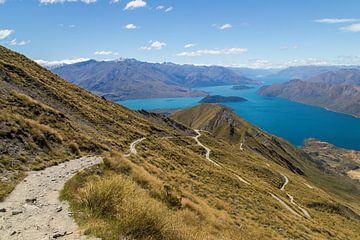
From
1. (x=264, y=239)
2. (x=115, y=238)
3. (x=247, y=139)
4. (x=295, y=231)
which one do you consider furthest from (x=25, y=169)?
(x=247, y=139)

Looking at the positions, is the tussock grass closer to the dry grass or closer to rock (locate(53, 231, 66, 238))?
the dry grass

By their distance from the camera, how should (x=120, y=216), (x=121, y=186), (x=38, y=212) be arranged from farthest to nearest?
(x=38, y=212) → (x=121, y=186) → (x=120, y=216)

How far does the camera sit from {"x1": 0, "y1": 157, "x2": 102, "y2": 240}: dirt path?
35.9 feet

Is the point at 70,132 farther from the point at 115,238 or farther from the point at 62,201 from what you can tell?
the point at 115,238

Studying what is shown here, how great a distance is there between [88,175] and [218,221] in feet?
29.8

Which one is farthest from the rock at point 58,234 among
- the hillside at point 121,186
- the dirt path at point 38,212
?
the hillside at point 121,186

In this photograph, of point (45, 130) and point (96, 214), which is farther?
point (45, 130)

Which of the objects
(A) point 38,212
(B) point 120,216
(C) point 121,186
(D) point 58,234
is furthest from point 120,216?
(A) point 38,212

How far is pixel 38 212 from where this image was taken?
13.3m

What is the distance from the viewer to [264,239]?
23922 mm

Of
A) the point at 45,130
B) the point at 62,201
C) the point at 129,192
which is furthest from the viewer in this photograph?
the point at 45,130

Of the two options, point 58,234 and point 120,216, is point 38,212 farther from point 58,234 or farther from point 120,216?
point 120,216

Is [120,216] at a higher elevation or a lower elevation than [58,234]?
higher

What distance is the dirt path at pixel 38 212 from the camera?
11.0 m
